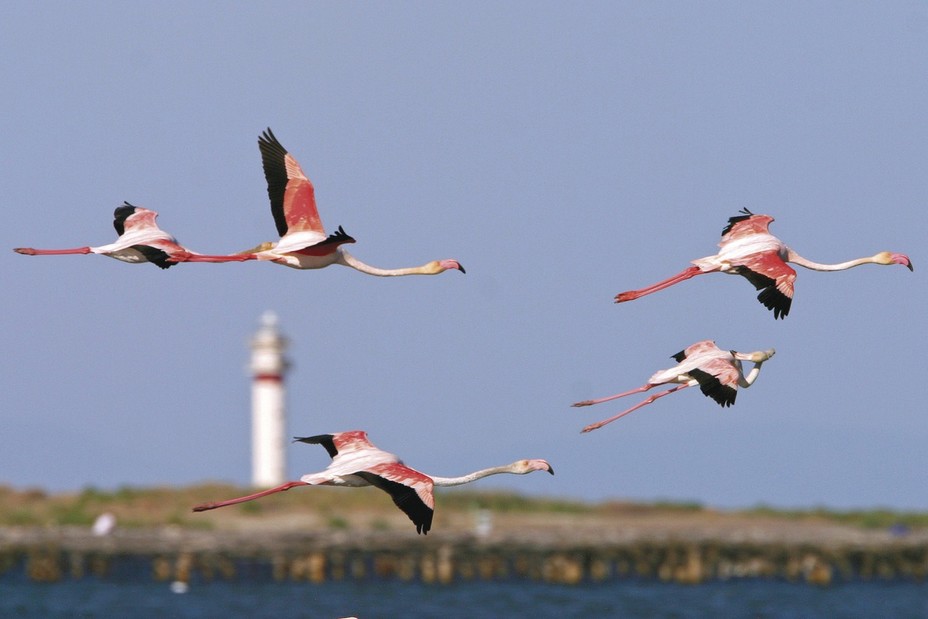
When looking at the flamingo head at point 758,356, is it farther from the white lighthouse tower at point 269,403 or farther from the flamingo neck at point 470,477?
the white lighthouse tower at point 269,403

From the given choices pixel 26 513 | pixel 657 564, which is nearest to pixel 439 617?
pixel 657 564

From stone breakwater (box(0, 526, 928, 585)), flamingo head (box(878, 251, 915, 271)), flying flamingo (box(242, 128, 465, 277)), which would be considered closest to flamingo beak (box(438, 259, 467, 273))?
flying flamingo (box(242, 128, 465, 277))

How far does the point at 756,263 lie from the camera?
47.3ft

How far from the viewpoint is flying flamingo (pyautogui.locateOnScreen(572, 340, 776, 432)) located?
14.1m

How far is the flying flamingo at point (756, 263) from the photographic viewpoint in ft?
45.6

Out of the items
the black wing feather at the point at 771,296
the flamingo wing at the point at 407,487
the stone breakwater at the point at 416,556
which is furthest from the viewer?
the stone breakwater at the point at 416,556

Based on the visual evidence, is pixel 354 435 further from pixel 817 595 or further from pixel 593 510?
pixel 593 510

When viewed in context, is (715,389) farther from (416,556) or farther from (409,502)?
(416,556)

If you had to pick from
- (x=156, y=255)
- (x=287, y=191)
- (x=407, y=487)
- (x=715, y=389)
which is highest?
(x=287, y=191)

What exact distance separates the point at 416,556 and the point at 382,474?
36.8 meters

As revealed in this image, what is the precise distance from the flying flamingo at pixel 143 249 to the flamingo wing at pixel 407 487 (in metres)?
2.37

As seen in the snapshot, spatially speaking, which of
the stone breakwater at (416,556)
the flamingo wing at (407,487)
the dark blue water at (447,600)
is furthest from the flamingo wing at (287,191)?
the stone breakwater at (416,556)

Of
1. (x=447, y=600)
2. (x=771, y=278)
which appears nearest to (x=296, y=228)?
(x=771, y=278)

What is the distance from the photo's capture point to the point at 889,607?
4884cm
